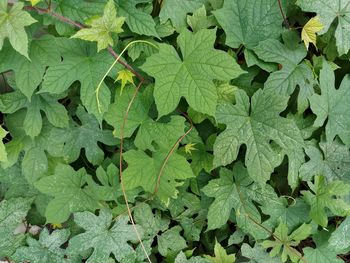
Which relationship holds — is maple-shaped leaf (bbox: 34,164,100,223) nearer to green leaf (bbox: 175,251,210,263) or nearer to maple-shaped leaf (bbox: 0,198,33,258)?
maple-shaped leaf (bbox: 0,198,33,258)

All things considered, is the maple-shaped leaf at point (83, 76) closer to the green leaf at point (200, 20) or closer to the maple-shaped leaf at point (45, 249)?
the green leaf at point (200, 20)

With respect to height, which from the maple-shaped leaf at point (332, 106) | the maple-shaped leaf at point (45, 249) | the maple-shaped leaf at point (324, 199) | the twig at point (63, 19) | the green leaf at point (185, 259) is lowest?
the maple-shaped leaf at point (45, 249)

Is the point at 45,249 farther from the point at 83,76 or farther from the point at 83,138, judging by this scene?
the point at 83,76

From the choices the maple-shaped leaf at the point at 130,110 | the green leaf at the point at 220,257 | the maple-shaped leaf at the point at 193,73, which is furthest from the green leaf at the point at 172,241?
the maple-shaped leaf at the point at 193,73

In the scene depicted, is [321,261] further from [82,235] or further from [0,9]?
[0,9]

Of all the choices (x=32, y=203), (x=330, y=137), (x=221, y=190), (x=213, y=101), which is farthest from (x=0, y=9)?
(x=330, y=137)

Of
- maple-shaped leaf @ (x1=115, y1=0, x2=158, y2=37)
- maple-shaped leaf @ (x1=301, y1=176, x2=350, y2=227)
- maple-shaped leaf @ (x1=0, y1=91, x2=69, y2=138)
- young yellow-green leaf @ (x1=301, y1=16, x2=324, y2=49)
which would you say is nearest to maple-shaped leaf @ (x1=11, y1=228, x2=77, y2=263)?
maple-shaped leaf @ (x1=0, y1=91, x2=69, y2=138)
